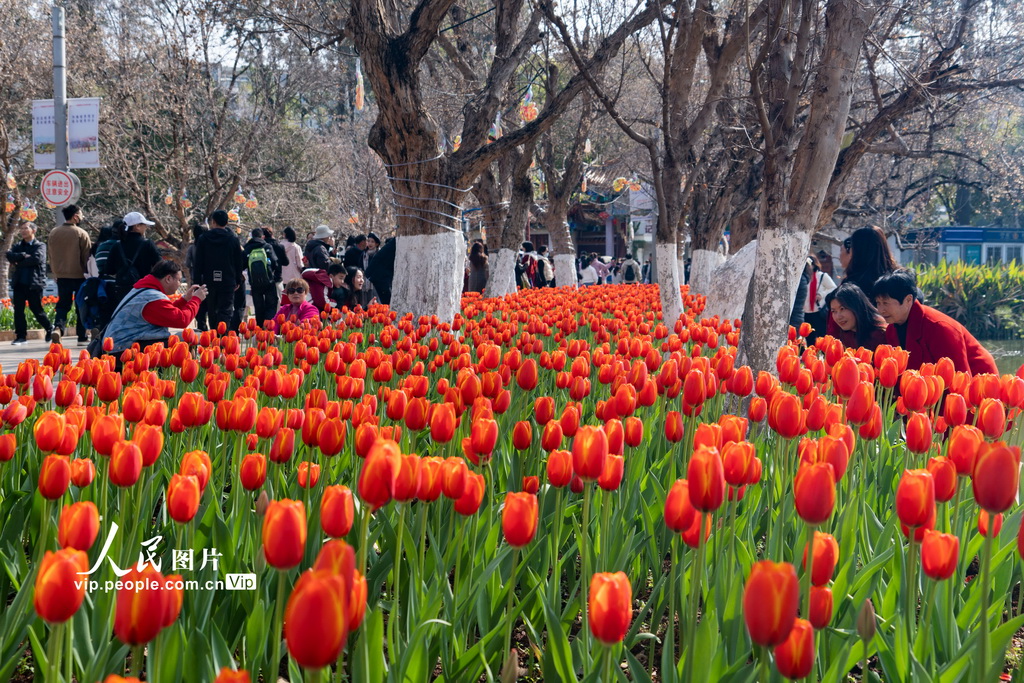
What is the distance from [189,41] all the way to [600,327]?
641 inches

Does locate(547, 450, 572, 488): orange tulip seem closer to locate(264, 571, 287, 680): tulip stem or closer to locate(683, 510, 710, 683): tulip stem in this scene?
locate(683, 510, 710, 683): tulip stem

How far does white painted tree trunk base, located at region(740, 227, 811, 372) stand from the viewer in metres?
5.57

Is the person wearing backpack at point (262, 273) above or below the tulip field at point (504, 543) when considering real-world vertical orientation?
above

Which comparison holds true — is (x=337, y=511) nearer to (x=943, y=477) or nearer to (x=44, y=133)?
(x=943, y=477)

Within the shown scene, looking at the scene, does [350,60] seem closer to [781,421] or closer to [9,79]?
[9,79]

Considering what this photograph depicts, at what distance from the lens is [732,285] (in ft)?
31.4

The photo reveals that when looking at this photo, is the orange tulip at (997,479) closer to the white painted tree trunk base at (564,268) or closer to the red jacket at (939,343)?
the red jacket at (939,343)

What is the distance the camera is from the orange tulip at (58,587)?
1203 millimetres

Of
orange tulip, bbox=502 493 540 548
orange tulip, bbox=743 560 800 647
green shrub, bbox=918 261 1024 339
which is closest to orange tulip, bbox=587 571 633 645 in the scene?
orange tulip, bbox=743 560 800 647

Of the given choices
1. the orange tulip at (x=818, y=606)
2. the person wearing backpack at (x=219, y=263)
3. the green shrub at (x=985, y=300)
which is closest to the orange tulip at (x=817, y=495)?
the orange tulip at (x=818, y=606)

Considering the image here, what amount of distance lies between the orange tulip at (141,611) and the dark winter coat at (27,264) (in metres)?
11.5

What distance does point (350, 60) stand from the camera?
1400 inches

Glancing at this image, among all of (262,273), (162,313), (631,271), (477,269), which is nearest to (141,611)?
(162,313)

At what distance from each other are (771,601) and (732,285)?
8.67m
